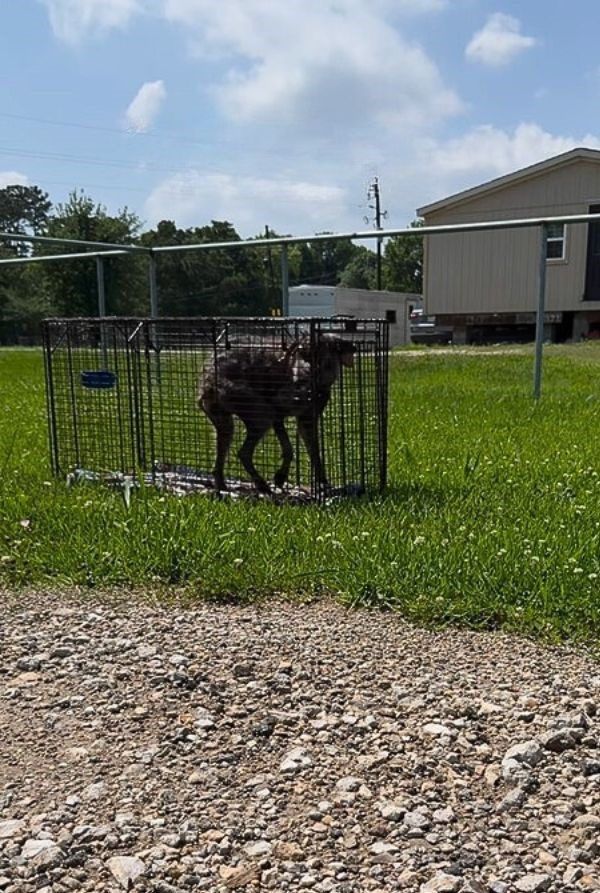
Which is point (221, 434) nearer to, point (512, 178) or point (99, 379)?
point (99, 379)

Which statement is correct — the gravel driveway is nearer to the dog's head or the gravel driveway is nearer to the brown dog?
the brown dog

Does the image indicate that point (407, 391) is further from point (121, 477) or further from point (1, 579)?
point (1, 579)

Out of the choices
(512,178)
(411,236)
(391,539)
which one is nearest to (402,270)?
(512,178)

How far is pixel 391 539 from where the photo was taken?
10.9 ft

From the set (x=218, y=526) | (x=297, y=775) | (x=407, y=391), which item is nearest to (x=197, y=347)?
(x=218, y=526)

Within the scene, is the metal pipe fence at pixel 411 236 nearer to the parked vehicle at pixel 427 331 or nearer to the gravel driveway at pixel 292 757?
the gravel driveway at pixel 292 757

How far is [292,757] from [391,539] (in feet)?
4.99

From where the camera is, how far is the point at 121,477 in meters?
4.61

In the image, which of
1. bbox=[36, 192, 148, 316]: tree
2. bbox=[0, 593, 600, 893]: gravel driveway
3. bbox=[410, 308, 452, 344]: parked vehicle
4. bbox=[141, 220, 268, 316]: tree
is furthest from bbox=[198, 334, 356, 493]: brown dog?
bbox=[141, 220, 268, 316]: tree

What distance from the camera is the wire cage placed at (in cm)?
411

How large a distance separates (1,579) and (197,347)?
173 cm

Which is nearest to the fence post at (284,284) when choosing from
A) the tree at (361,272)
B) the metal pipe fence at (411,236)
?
the metal pipe fence at (411,236)

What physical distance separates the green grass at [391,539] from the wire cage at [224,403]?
314 mm

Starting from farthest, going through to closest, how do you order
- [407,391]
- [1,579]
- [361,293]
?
[361,293] < [407,391] < [1,579]
